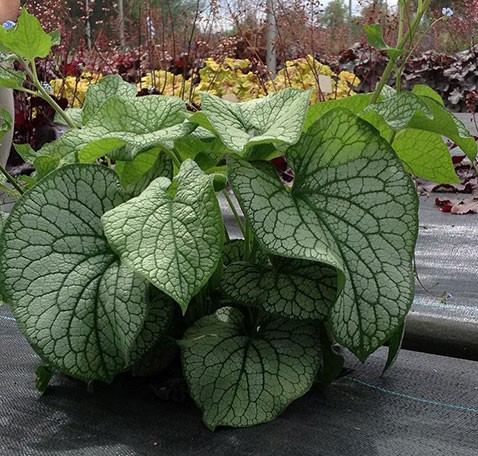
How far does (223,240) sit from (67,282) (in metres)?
0.19

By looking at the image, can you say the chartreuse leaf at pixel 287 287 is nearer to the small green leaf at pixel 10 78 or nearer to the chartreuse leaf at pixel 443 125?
the chartreuse leaf at pixel 443 125

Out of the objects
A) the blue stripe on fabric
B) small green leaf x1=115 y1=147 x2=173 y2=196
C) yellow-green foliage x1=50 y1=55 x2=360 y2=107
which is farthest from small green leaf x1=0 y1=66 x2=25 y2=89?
yellow-green foliage x1=50 y1=55 x2=360 y2=107

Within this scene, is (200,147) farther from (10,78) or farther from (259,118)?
(10,78)

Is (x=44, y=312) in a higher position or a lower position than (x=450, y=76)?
higher

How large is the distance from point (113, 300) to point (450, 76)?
6174 millimetres

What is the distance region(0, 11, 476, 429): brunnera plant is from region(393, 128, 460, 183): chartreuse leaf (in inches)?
2.5

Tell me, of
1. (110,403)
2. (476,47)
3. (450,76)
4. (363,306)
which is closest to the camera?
(363,306)

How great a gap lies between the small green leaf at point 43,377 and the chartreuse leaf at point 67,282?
145 mm

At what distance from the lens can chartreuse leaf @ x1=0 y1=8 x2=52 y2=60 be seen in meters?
0.99

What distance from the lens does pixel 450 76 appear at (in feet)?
21.7

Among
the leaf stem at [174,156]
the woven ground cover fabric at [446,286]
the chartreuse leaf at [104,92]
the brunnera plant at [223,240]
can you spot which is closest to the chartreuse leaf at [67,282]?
the brunnera plant at [223,240]

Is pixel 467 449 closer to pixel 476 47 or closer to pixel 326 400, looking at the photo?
pixel 326 400

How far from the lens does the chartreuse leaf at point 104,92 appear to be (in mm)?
1139

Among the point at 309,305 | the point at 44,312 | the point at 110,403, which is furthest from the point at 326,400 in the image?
the point at 44,312
